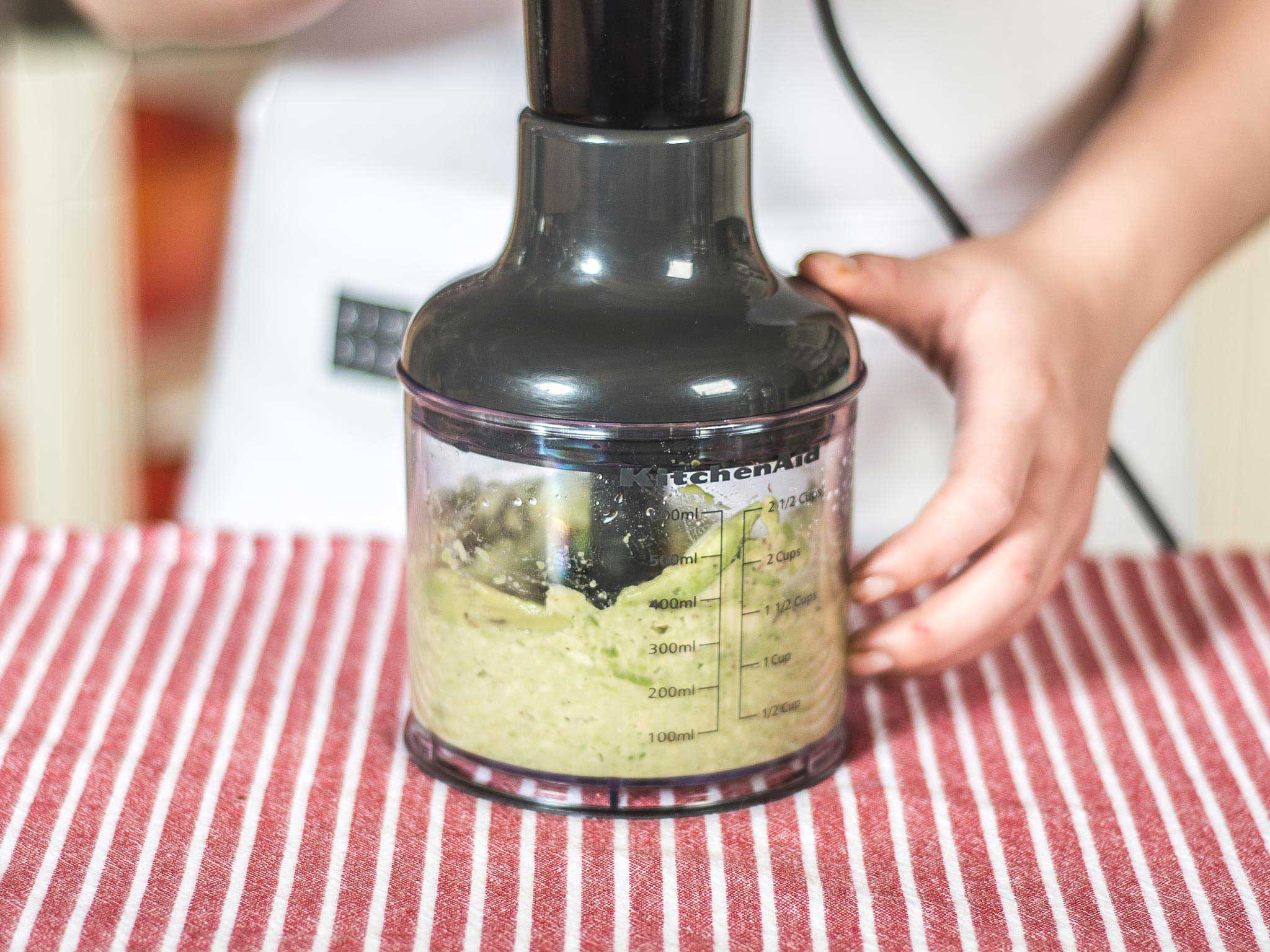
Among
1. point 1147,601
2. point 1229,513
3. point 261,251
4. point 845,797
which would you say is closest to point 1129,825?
point 845,797

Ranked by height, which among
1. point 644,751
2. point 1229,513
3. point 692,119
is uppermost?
point 692,119

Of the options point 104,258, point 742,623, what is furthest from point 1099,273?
point 104,258

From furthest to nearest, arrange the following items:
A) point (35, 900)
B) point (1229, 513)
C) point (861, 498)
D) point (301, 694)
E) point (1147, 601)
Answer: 1. point (1229, 513)
2. point (861, 498)
3. point (1147, 601)
4. point (301, 694)
5. point (35, 900)

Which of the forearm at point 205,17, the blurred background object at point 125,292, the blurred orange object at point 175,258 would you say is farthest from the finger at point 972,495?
the blurred orange object at point 175,258

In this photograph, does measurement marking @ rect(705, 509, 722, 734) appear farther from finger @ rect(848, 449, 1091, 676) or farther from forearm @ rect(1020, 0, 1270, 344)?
forearm @ rect(1020, 0, 1270, 344)

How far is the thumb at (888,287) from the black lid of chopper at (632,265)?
0.20 feet

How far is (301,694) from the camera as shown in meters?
0.64

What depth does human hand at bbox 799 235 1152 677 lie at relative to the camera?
0.58 m

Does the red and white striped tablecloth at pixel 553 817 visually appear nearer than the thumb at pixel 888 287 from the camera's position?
Yes

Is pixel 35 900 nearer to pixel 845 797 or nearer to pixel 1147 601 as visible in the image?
pixel 845 797

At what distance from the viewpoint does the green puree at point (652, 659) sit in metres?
0.50

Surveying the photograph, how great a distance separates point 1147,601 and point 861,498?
19 cm

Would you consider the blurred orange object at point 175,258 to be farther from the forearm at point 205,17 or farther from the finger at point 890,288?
the finger at point 890,288

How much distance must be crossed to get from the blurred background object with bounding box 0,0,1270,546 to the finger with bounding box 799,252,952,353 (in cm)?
116
